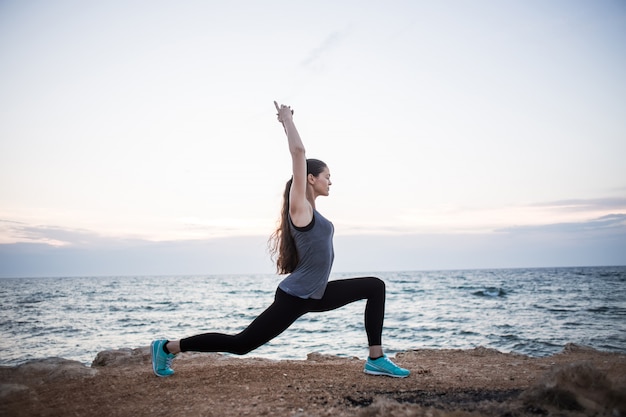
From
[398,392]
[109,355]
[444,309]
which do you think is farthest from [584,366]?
[444,309]

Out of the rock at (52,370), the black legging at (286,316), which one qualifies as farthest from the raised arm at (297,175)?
the rock at (52,370)

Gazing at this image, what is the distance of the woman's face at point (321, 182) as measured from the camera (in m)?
3.88

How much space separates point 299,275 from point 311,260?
167 mm

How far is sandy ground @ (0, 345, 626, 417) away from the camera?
2.67 metres

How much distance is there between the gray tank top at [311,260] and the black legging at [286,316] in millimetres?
90

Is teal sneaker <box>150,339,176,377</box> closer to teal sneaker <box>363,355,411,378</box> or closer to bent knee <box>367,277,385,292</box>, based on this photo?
teal sneaker <box>363,355,411,378</box>

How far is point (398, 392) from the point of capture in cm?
344

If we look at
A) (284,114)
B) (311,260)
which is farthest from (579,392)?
(284,114)

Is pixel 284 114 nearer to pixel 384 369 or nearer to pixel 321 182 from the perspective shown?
pixel 321 182

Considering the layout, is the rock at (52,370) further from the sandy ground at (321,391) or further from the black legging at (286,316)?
the black legging at (286,316)

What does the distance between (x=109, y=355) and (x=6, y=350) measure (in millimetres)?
6150

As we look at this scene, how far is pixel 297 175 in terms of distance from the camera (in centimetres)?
347

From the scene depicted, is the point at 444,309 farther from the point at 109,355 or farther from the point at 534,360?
the point at 109,355

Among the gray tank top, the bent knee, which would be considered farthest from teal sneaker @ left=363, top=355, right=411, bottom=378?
the gray tank top
